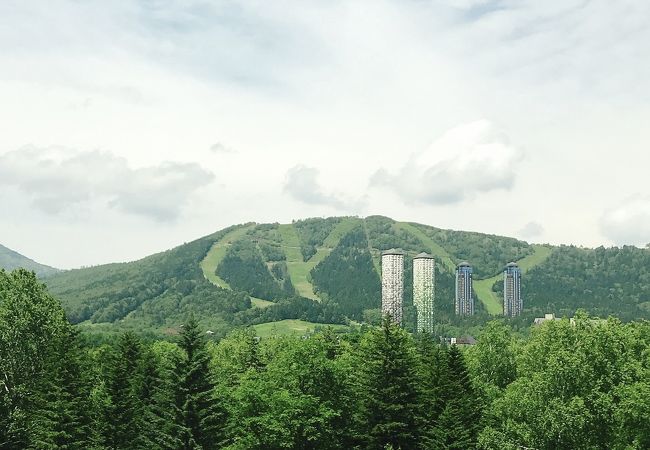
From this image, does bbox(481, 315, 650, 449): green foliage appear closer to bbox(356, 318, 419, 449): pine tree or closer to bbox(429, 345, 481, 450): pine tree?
bbox(429, 345, 481, 450): pine tree

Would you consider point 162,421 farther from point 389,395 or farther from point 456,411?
point 456,411

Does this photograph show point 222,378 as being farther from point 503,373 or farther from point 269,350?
point 503,373

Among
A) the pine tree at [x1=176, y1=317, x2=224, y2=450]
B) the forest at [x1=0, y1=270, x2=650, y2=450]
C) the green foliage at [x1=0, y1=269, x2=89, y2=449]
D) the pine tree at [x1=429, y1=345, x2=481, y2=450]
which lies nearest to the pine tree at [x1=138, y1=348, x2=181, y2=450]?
the forest at [x1=0, y1=270, x2=650, y2=450]

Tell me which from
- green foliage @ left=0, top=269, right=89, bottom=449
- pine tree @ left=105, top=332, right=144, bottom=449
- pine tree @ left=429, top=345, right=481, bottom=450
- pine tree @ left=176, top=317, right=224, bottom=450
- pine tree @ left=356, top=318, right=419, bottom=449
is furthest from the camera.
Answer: pine tree @ left=105, top=332, right=144, bottom=449

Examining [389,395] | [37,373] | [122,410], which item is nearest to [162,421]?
[122,410]

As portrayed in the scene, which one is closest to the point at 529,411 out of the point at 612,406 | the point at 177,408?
the point at 612,406
